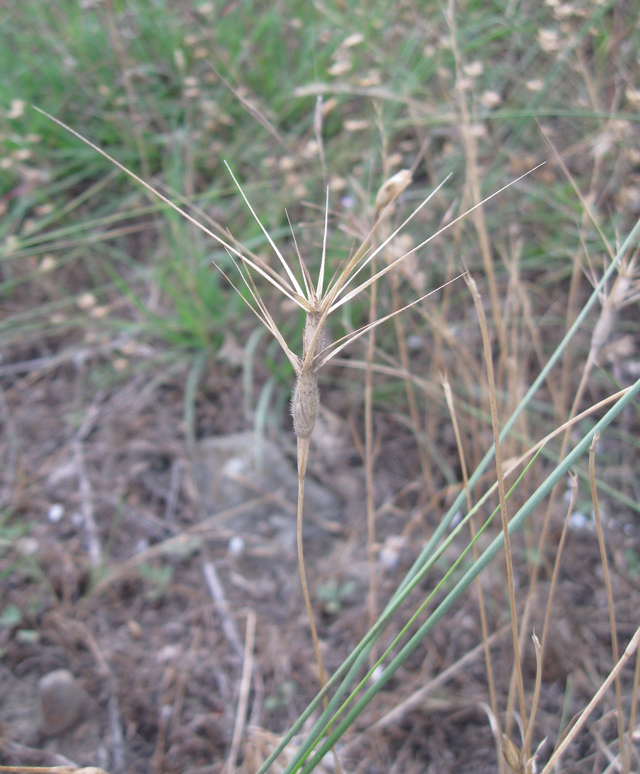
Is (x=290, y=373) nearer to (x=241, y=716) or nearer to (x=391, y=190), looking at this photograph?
(x=241, y=716)

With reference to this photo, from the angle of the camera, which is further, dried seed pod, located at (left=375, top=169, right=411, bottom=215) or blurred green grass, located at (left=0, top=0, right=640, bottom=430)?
blurred green grass, located at (left=0, top=0, right=640, bottom=430)

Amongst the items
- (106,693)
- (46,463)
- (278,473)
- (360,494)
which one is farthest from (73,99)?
(106,693)

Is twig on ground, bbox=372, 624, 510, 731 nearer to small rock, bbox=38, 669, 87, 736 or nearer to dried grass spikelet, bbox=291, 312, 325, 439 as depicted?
small rock, bbox=38, 669, 87, 736

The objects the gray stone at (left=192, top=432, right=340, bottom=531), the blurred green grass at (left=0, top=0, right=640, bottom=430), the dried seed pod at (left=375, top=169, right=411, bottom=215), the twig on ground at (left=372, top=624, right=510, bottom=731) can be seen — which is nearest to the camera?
the dried seed pod at (left=375, top=169, right=411, bottom=215)

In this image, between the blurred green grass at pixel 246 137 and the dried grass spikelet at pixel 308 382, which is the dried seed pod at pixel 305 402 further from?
the blurred green grass at pixel 246 137

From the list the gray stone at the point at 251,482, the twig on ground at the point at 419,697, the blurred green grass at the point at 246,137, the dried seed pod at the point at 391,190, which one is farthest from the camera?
the blurred green grass at the point at 246,137

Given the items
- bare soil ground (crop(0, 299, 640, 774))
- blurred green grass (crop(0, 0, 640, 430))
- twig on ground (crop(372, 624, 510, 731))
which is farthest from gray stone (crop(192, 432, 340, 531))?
twig on ground (crop(372, 624, 510, 731))

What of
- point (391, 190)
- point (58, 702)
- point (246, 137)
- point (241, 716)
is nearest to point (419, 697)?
point (241, 716)

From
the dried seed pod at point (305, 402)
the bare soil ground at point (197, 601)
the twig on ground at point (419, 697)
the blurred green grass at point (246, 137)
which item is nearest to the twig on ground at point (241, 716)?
the bare soil ground at point (197, 601)

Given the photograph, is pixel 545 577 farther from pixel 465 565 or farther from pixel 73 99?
pixel 73 99
